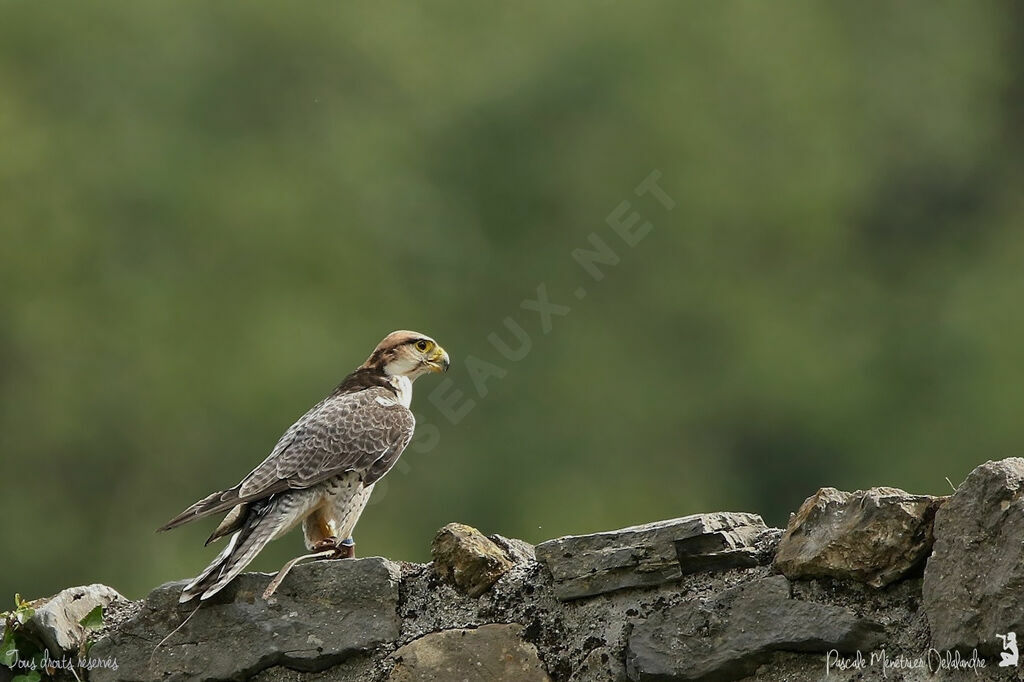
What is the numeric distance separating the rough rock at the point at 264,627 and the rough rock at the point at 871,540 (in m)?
1.02

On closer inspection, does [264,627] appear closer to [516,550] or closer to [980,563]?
[516,550]

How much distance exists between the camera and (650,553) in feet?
12.4

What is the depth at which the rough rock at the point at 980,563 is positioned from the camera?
10.9 feet

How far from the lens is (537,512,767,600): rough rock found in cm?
376

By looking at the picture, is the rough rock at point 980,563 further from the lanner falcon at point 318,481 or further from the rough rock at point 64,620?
the rough rock at point 64,620

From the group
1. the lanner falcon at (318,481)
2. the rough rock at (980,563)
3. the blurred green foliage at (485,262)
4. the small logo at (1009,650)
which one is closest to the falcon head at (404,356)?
the lanner falcon at (318,481)

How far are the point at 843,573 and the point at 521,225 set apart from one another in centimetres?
3169

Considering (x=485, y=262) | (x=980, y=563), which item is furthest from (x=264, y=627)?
(x=485, y=262)

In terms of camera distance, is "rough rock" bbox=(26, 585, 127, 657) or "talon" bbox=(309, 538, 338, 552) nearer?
"rough rock" bbox=(26, 585, 127, 657)

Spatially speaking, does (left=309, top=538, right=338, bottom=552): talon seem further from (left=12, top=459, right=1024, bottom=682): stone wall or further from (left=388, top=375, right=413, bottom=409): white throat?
(left=388, top=375, right=413, bottom=409): white throat

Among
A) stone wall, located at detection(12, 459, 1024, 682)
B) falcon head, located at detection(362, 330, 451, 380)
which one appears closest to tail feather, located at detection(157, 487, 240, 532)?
stone wall, located at detection(12, 459, 1024, 682)

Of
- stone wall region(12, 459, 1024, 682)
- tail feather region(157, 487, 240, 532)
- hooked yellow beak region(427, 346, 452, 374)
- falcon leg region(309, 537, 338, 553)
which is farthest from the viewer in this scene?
hooked yellow beak region(427, 346, 452, 374)

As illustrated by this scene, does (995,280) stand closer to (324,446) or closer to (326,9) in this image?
(326,9)

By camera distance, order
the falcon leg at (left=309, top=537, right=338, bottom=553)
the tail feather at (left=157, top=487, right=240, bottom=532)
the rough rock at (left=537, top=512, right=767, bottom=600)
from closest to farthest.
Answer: the rough rock at (left=537, top=512, right=767, bottom=600) → the tail feather at (left=157, top=487, right=240, bottom=532) → the falcon leg at (left=309, top=537, right=338, bottom=553)
